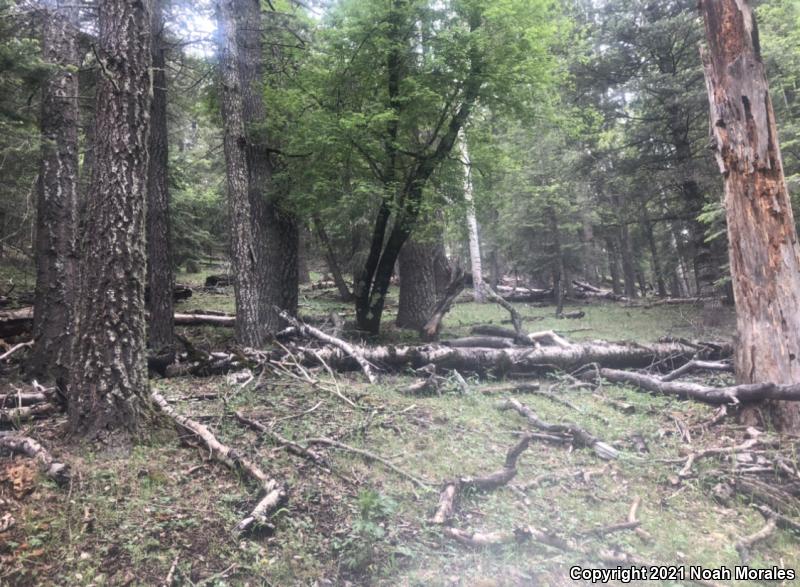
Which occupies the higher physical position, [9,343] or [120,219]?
[120,219]

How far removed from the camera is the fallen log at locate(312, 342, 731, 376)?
8.02m

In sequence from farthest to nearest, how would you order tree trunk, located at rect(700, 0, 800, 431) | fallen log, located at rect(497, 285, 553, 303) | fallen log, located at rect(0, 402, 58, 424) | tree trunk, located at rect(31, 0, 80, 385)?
fallen log, located at rect(497, 285, 553, 303)
tree trunk, located at rect(31, 0, 80, 385)
tree trunk, located at rect(700, 0, 800, 431)
fallen log, located at rect(0, 402, 58, 424)

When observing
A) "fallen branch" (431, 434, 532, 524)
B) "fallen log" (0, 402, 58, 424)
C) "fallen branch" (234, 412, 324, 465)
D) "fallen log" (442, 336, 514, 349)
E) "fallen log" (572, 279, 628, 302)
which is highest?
"fallen log" (572, 279, 628, 302)

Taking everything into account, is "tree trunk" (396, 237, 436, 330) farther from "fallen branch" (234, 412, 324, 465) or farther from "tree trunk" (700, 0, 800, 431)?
"fallen branch" (234, 412, 324, 465)

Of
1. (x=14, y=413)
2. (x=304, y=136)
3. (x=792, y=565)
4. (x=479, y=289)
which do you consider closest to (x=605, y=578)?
(x=792, y=565)

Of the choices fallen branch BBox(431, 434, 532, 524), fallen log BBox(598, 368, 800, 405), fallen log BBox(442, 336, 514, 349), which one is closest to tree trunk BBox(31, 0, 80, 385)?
fallen branch BBox(431, 434, 532, 524)

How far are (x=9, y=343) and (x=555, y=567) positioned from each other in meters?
9.18

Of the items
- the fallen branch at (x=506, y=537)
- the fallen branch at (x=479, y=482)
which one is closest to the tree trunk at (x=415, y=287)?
the fallen branch at (x=479, y=482)

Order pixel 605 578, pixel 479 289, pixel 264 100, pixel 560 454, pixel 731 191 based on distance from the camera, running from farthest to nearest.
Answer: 1. pixel 479 289
2. pixel 264 100
3. pixel 731 191
4. pixel 560 454
5. pixel 605 578

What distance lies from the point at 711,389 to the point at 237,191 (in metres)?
7.78

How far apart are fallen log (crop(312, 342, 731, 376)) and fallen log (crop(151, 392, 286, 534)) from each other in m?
3.01

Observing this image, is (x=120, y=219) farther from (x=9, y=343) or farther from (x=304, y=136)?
(x=9, y=343)

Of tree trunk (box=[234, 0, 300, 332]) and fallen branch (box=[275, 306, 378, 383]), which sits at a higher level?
tree trunk (box=[234, 0, 300, 332])

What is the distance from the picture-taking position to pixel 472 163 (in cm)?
1046
